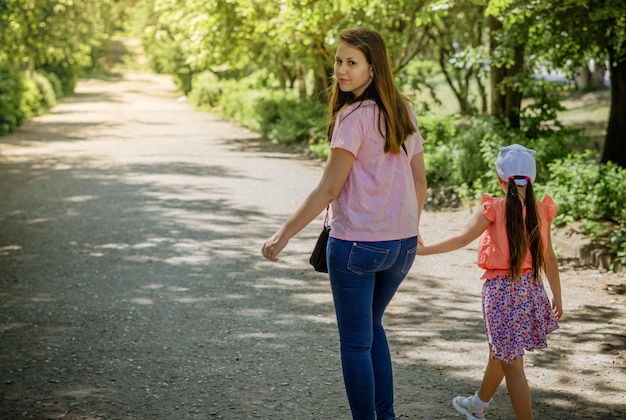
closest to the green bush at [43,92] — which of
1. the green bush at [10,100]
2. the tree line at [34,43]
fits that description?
the tree line at [34,43]

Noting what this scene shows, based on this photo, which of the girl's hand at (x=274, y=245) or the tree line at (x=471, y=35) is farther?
the tree line at (x=471, y=35)

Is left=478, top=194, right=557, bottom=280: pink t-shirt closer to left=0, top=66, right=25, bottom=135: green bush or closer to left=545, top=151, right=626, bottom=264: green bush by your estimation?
left=545, top=151, right=626, bottom=264: green bush

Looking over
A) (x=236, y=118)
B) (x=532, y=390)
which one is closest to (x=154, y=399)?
(x=532, y=390)

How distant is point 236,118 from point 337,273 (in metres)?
26.8

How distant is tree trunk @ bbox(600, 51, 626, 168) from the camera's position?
11.2 meters

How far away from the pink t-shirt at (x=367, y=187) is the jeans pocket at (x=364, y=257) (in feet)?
0.12

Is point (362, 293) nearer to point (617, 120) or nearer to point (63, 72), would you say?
point (617, 120)

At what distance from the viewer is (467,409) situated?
13.8 ft

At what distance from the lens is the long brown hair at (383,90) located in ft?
10.9

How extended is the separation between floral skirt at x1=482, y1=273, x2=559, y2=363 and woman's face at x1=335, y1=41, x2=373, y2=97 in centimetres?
118

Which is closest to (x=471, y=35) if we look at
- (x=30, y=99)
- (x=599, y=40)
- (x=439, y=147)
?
(x=439, y=147)

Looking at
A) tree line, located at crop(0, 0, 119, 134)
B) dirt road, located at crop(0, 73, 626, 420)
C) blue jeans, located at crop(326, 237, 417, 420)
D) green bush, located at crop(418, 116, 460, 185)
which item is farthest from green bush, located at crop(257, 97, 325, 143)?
blue jeans, located at crop(326, 237, 417, 420)

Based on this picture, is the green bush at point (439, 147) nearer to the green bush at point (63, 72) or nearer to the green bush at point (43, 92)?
the green bush at point (43, 92)

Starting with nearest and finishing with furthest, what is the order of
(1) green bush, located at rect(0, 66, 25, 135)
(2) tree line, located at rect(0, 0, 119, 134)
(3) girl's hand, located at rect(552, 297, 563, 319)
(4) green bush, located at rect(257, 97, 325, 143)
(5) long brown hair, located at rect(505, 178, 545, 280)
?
(5) long brown hair, located at rect(505, 178, 545, 280)
(3) girl's hand, located at rect(552, 297, 563, 319)
(4) green bush, located at rect(257, 97, 325, 143)
(2) tree line, located at rect(0, 0, 119, 134)
(1) green bush, located at rect(0, 66, 25, 135)
